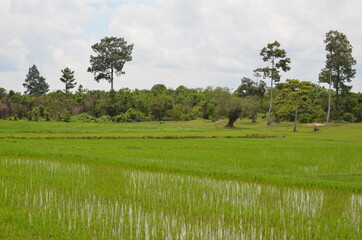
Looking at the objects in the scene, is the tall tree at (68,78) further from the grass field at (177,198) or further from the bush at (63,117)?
the grass field at (177,198)

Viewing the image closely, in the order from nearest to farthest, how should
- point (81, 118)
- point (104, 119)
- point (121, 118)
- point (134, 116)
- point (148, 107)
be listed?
point (81, 118) → point (104, 119) → point (121, 118) → point (134, 116) → point (148, 107)

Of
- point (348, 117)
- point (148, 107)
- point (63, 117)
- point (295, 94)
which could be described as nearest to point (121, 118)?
point (148, 107)

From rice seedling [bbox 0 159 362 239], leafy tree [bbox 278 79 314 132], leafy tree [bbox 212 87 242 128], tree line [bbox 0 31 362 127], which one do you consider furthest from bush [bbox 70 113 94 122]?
rice seedling [bbox 0 159 362 239]

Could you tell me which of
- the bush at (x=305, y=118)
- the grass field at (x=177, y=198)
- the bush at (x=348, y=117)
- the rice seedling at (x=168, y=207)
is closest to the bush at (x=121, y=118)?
the bush at (x=305, y=118)

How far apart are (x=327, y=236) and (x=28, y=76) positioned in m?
84.7

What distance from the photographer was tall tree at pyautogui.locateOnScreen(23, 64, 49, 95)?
7969 cm

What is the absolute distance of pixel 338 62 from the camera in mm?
45344

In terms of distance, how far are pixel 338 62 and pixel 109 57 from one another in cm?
3081

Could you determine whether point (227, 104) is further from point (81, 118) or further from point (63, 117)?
point (63, 117)

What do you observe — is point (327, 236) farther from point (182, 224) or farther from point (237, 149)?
point (237, 149)

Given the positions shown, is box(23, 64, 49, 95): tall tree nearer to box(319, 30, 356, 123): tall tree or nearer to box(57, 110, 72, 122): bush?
box(57, 110, 72, 122): bush

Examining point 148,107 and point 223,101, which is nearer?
point 223,101

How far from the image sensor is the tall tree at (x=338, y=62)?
4541cm

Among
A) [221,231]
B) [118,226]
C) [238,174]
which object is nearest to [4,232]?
[118,226]
